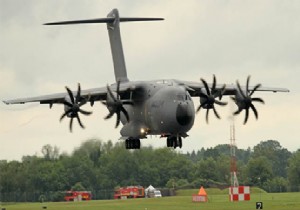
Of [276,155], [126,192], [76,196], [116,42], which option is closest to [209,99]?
[116,42]

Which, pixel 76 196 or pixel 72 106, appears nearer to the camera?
pixel 72 106

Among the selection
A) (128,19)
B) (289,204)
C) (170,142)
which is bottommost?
(289,204)

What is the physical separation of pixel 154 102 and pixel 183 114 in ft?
9.95

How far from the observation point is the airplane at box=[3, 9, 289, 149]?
57.1 meters

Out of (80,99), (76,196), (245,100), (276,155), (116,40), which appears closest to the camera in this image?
(80,99)

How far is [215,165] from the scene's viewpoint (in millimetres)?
113812

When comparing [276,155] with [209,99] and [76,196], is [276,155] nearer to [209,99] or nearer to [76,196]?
[76,196]

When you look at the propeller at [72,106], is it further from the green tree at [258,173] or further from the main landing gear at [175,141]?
the green tree at [258,173]

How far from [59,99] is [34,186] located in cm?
2728

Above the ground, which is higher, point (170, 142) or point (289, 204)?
point (170, 142)

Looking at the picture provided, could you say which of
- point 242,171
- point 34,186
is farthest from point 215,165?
point 34,186

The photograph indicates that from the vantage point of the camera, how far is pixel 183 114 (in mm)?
56594

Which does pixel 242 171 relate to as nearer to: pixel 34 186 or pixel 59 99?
pixel 34 186

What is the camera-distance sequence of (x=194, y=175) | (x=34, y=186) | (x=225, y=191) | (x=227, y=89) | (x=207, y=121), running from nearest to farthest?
(x=207, y=121), (x=227, y=89), (x=34, y=186), (x=225, y=191), (x=194, y=175)
